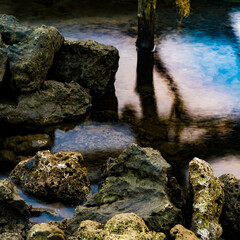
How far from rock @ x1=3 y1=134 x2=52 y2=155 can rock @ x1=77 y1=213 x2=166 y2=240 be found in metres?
3.32

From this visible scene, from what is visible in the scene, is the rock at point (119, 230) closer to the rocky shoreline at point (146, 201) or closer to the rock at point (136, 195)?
the rocky shoreline at point (146, 201)

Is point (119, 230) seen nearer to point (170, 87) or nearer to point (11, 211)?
point (11, 211)

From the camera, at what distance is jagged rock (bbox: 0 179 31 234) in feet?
14.2

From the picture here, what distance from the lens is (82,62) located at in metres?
8.56

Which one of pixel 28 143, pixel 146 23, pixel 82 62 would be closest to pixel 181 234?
pixel 28 143

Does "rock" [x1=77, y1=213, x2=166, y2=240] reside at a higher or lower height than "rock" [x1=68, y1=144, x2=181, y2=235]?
higher

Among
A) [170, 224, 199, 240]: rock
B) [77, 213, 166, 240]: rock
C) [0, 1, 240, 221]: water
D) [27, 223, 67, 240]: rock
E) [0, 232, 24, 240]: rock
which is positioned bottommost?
[0, 1, 240, 221]: water

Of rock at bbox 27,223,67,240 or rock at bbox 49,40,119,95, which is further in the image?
rock at bbox 49,40,119,95

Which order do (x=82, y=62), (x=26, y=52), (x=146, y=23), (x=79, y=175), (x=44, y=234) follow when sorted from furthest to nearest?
(x=146, y=23), (x=82, y=62), (x=26, y=52), (x=79, y=175), (x=44, y=234)

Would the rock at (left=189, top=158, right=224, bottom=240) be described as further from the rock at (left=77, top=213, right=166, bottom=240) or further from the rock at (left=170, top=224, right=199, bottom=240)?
the rock at (left=77, top=213, right=166, bottom=240)

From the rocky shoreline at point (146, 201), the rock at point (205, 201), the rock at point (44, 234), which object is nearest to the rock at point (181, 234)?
the rocky shoreline at point (146, 201)

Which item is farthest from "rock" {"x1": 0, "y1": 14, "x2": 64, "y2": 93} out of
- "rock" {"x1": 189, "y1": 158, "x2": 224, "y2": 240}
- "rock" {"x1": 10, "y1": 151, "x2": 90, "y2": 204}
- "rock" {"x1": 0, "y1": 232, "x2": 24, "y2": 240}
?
"rock" {"x1": 189, "y1": 158, "x2": 224, "y2": 240}

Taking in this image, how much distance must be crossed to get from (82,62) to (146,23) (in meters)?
2.87

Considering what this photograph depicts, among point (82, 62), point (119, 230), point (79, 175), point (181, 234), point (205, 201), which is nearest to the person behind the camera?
point (119, 230)
